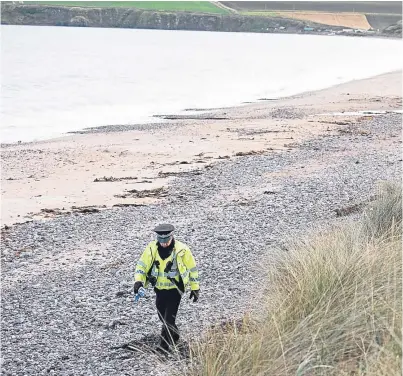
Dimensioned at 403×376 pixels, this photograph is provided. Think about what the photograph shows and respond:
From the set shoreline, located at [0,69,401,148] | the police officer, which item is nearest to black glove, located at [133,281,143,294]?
the police officer

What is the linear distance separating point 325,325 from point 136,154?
15.2 metres

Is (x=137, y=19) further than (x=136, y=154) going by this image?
Yes

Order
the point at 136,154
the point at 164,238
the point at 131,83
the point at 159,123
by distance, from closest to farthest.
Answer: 1. the point at 164,238
2. the point at 136,154
3. the point at 159,123
4. the point at 131,83

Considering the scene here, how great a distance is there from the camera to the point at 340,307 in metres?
5.47

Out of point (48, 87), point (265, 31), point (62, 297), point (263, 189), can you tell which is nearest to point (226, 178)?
point (263, 189)

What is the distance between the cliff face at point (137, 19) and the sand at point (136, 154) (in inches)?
5292

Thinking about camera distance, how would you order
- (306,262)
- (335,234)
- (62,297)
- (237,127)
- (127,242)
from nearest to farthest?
(306,262) < (335,234) < (62,297) < (127,242) < (237,127)

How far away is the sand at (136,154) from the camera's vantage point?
14344 mm

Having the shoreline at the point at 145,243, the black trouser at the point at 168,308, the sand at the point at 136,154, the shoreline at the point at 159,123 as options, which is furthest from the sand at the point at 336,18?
the black trouser at the point at 168,308

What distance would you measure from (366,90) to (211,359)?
3639 centimetres

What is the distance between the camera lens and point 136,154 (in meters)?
20.0

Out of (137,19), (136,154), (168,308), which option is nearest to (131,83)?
(136,154)

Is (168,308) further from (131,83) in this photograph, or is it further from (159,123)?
(131,83)

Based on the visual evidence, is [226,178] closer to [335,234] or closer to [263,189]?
[263,189]
